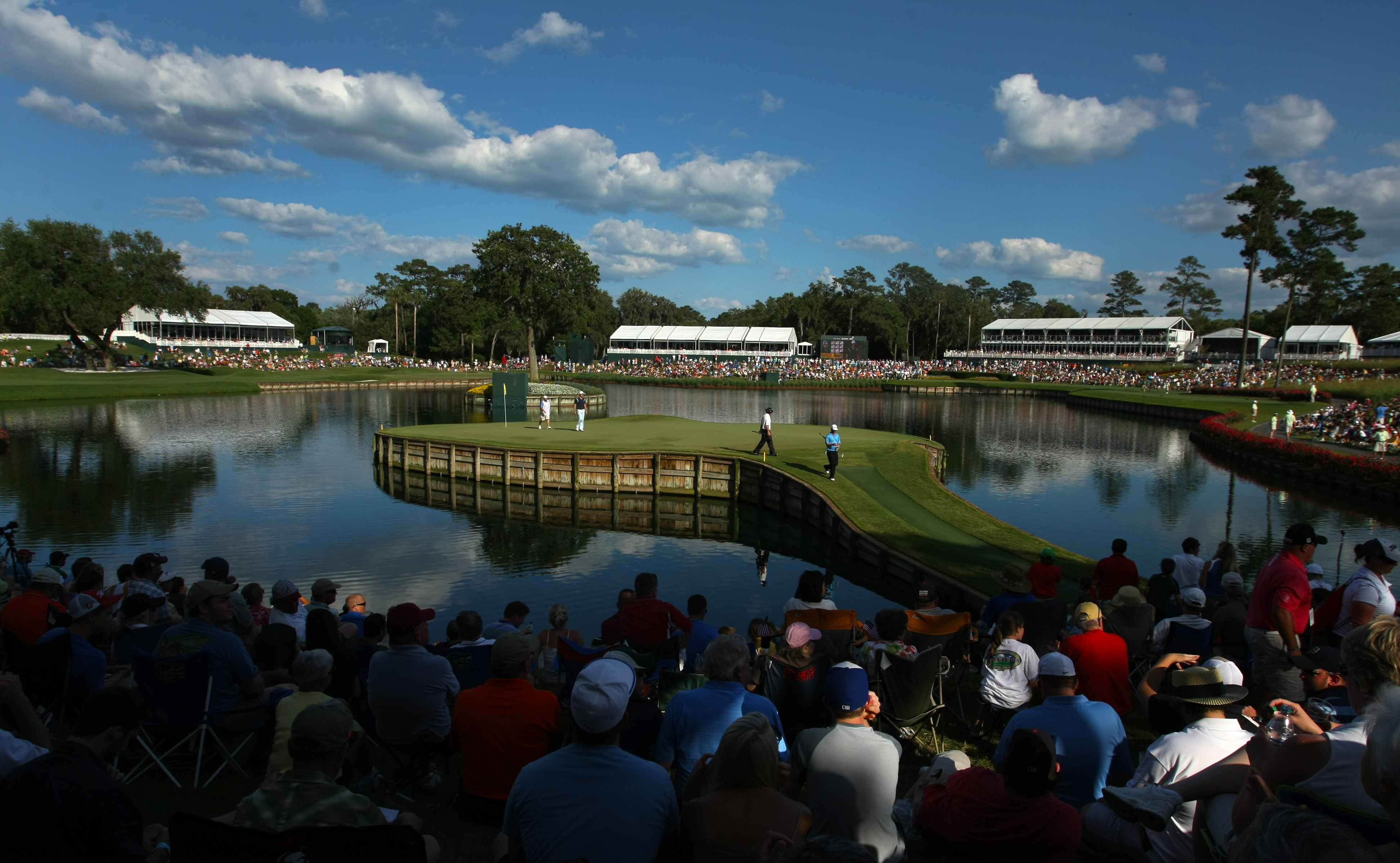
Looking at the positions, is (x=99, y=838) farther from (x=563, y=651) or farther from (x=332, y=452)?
(x=332, y=452)

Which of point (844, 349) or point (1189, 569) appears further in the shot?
point (844, 349)

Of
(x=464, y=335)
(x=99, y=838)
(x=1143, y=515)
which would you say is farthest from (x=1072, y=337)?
(x=99, y=838)

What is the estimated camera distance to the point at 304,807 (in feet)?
10.8

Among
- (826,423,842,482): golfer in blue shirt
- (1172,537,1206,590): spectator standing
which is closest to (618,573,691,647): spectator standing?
(1172,537,1206,590): spectator standing

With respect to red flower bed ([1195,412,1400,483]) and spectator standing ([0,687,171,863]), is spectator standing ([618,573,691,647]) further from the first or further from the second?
red flower bed ([1195,412,1400,483])

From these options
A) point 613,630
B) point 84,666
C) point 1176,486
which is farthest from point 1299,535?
point 1176,486

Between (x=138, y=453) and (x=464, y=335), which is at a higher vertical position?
(x=464, y=335)

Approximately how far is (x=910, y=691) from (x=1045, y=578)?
4446mm

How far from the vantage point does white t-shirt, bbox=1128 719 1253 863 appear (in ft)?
13.6

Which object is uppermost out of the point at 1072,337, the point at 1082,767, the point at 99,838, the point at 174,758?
the point at 1072,337

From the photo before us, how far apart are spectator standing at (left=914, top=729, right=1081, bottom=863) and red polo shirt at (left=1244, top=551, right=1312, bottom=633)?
4.80 m

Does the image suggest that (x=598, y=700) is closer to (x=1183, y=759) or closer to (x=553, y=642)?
(x=1183, y=759)

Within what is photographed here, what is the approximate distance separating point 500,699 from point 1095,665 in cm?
488

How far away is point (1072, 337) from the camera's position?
120m
